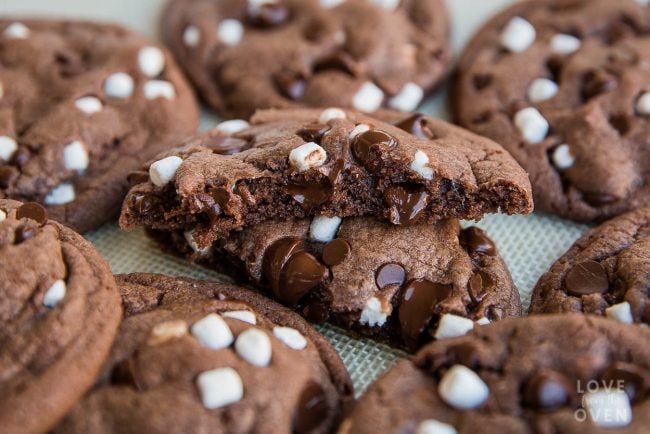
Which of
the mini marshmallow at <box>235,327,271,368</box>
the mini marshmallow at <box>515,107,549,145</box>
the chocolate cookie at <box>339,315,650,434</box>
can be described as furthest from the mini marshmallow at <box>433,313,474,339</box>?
the mini marshmallow at <box>515,107,549,145</box>

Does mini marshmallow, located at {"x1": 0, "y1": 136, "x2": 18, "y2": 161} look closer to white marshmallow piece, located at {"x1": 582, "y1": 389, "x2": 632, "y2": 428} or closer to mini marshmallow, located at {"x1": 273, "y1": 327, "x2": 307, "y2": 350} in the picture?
mini marshmallow, located at {"x1": 273, "y1": 327, "x2": 307, "y2": 350}

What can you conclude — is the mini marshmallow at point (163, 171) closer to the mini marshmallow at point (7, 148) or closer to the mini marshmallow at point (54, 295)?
the mini marshmallow at point (54, 295)

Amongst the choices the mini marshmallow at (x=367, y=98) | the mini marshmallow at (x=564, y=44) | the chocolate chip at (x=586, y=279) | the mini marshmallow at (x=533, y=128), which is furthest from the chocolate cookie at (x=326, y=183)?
the mini marshmallow at (x=564, y=44)

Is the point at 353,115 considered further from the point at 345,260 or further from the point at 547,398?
the point at 547,398

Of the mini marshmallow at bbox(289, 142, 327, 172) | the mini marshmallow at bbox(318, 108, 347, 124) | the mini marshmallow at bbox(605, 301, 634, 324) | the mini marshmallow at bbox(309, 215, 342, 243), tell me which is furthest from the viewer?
the mini marshmallow at bbox(318, 108, 347, 124)

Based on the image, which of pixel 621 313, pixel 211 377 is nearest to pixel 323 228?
pixel 211 377

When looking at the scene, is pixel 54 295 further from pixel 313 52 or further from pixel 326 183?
pixel 313 52
